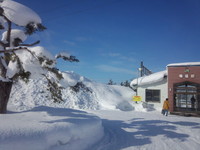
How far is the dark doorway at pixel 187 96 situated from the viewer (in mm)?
14438

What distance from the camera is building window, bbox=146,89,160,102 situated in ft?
57.9

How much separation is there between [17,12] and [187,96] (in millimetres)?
16716

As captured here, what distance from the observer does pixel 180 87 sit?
1509 cm

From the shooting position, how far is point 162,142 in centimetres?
631

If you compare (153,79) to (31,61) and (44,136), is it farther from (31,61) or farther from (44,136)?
(44,136)

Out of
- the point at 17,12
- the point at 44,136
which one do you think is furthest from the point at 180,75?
the point at 17,12

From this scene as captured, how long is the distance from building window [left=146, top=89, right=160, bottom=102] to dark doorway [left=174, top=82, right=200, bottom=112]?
226 cm

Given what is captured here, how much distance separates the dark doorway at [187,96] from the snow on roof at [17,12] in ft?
47.8

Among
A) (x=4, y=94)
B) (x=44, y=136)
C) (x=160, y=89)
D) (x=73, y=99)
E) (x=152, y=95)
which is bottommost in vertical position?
(x=44, y=136)

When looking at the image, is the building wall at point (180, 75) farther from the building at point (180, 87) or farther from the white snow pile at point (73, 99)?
the white snow pile at point (73, 99)

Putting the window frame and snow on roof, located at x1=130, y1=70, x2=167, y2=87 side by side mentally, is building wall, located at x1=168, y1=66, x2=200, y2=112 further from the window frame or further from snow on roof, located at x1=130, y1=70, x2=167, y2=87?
the window frame

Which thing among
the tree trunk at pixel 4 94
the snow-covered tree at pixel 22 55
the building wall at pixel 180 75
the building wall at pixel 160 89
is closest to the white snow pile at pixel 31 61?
the snow-covered tree at pixel 22 55

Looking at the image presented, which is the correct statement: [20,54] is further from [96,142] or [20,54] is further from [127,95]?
[127,95]

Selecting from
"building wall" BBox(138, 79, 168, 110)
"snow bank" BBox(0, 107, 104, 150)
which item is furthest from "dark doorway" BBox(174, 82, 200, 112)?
"snow bank" BBox(0, 107, 104, 150)
